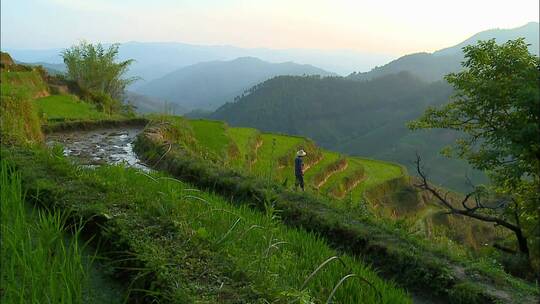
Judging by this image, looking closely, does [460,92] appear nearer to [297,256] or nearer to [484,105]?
[484,105]

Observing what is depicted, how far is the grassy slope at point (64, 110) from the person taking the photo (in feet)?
54.4

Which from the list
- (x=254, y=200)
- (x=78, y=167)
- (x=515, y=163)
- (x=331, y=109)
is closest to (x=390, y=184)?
(x=515, y=163)

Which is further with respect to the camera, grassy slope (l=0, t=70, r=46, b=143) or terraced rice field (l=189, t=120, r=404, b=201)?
terraced rice field (l=189, t=120, r=404, b=201)

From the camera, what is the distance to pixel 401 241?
7090mm

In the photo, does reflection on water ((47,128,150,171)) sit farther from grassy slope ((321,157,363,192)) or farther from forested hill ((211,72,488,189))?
forested hill ((211,72,488,189))

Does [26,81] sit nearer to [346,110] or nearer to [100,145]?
[100,145]

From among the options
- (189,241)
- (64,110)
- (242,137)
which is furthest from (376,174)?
(189,241)

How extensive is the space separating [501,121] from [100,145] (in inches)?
436

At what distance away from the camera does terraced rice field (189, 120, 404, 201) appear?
20.8 m

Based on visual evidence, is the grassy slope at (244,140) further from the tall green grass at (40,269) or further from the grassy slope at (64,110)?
the tall green grass at (40,269)

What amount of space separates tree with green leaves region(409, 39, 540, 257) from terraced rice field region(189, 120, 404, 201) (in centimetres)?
785

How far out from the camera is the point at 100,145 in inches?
500

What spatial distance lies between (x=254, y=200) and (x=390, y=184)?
73.7ft

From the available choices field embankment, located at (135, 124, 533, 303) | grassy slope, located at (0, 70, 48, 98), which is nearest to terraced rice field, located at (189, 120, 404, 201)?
grassy slope, located at (0, 70, 48, 98)
